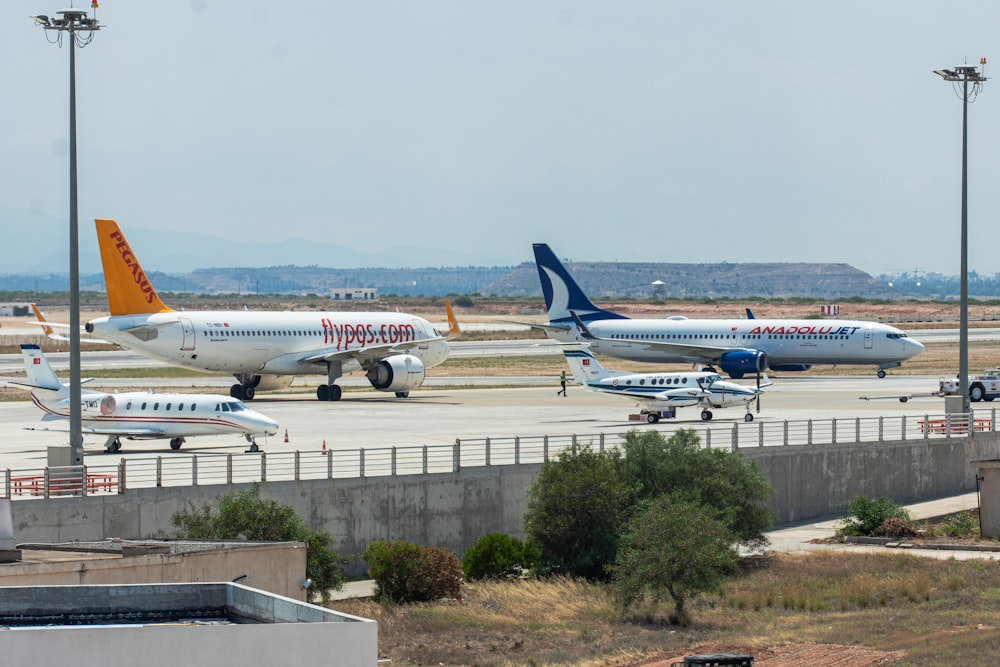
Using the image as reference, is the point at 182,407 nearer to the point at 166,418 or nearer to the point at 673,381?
the point at 166,418

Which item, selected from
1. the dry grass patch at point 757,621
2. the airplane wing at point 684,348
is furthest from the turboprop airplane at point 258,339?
the dry grass patch at point 757,621

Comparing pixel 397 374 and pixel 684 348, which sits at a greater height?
pixel 684 348

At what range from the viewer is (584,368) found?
6153 cm

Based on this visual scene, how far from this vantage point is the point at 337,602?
3294cm

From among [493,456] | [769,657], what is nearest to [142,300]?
[493,456]

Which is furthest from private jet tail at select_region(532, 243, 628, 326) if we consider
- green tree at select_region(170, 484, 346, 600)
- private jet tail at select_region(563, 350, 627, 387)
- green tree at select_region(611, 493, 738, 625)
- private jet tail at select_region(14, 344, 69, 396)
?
green tree at select_region(170, 484, 346, 600)

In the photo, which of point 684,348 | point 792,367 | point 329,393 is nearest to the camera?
point 329,393

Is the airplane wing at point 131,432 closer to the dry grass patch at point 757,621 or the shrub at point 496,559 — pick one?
the shrub at point 496,559

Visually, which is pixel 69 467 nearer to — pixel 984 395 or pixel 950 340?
pixel 984 395

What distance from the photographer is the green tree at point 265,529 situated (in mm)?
32062

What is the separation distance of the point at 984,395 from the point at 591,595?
41.3 metres

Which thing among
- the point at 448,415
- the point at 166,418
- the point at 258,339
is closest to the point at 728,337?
the point at 258,339

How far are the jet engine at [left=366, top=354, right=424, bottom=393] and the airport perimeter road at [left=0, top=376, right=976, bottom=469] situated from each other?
2.34 ft

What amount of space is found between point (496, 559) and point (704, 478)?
6.30m
